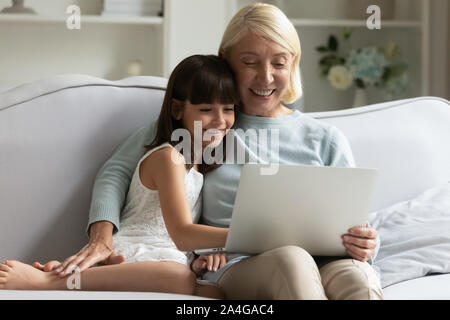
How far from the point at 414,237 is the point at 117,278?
71cm

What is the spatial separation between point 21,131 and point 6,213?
19 centimetres

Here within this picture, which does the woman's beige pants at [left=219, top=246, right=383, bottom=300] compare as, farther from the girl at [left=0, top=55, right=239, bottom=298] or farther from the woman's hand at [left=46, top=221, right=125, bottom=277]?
the woman's hand at [left=46, top=221, right=125, bottom=277]

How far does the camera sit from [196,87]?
4.60 feet

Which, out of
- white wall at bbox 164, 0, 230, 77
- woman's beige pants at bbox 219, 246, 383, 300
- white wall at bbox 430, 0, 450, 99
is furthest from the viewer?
white wall at bbox 430, 0, 450, 99

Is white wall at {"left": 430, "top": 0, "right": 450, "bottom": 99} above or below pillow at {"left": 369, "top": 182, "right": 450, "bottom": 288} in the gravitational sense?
above

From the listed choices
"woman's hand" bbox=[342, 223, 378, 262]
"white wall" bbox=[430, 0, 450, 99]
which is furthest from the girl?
"white wall" bbox=[430, 0, 450, 99]

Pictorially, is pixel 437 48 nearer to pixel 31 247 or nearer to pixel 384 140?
pixel 384 140

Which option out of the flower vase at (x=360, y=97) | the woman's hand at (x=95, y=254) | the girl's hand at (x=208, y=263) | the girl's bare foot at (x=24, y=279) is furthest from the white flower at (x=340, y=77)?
the girl's bare foot at (x=24, y=279)

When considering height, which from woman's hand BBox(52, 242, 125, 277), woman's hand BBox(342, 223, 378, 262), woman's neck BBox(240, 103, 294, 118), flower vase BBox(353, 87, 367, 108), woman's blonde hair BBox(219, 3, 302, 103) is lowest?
woman's hand BBox(52, 242, 125, 277)

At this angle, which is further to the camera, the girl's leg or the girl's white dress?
the girl's white dress

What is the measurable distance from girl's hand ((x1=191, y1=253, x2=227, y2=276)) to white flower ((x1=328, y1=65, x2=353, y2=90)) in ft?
5.50

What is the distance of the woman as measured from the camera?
125 centimetres

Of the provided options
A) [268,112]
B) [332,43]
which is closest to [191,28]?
[332,43]

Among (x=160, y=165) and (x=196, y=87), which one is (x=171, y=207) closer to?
(x=160, y=165)
